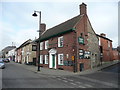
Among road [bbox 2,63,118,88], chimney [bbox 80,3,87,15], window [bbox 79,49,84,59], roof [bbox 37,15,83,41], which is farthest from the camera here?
chimney [bbox 80,3,87,15]

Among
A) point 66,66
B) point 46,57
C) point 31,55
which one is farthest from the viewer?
point 31,55

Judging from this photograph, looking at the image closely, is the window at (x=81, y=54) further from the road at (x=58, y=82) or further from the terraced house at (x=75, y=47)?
the road at (x=58, y=82)

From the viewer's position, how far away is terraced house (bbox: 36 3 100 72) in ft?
59.9

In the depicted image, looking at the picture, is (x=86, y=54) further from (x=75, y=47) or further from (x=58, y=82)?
(x=58, y=82)

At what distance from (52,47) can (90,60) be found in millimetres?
7168

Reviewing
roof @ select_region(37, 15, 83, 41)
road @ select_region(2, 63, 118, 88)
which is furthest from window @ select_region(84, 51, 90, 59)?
road @ select_region(2, 63, 118, 88)

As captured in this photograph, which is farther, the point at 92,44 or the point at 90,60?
the point at 92,44

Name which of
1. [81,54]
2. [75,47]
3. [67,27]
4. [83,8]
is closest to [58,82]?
[75,47]

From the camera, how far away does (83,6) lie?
2077 cm

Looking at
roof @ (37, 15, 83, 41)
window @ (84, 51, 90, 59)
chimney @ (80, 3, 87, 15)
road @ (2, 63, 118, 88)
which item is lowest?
road @ (2, 63, 118, 88)

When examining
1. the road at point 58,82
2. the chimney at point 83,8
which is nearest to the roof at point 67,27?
the chimney at point 83,8

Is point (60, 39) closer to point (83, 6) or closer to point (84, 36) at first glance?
point (84, 36)

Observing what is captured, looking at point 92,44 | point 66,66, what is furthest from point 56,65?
point 92,44

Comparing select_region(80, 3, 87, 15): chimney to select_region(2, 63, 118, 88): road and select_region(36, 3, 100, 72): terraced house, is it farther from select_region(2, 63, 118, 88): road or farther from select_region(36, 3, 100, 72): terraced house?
select_region(2, 63, 118, 88): road
